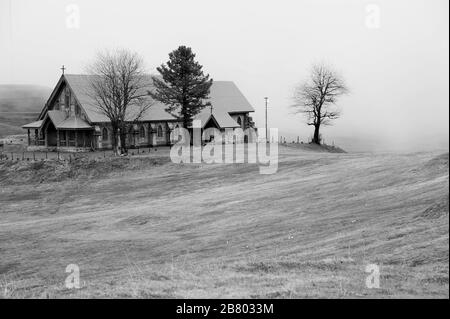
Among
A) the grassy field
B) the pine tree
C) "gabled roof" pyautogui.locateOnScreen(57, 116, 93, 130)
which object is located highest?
the pine tree

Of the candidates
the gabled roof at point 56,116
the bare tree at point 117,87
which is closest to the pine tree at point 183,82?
the bare tree at point 117,87

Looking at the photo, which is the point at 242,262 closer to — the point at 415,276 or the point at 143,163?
the point at 415,276

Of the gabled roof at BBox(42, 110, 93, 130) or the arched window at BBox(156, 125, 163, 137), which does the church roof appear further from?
the gabled roof at BBox(42, 110, 93, 130)

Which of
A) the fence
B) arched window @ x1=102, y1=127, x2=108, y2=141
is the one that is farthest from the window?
arched window @ x1=102, y1=127, x2=108, y2=141

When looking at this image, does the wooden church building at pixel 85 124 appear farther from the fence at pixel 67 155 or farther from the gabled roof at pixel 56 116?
the fence at pixel 67 155

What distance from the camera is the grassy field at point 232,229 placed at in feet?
56.5

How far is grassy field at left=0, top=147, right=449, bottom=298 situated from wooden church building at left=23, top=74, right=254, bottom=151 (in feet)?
44.7

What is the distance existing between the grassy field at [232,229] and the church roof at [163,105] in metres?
15.6

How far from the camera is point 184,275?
18719 millimetres

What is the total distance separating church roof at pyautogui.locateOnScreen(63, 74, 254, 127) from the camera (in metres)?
72.9

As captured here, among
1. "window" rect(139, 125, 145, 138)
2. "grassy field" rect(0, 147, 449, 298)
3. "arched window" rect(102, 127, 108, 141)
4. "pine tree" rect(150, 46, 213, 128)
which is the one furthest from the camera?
"window" rect(139, 125, 145, 138)

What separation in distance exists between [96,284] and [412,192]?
60.3 feet
